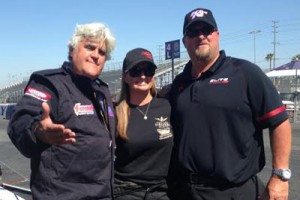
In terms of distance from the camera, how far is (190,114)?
2.94 m

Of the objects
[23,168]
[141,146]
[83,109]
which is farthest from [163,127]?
[23,168]

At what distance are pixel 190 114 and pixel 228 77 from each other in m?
0.37

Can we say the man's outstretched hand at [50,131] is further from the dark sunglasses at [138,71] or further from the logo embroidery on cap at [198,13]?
the logo embroidery on cap at [198,13]

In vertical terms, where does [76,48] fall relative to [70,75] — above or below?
above

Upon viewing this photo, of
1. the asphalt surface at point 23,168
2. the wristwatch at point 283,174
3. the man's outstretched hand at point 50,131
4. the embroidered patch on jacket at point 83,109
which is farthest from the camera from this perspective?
the asphalt surface at point 23,168

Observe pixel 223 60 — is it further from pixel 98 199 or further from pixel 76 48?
pixel 98 199

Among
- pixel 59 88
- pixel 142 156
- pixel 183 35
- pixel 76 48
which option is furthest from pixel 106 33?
pixel 142 156

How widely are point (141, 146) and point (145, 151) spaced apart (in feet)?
0.20

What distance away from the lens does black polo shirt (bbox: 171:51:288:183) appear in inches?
110

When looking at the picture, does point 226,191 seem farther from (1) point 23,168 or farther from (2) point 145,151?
A: (1) point 23,168

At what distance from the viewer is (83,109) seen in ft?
8.09

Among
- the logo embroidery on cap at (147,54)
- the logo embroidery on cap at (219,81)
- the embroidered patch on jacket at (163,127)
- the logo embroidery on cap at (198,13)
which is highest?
the logo embroidery on cap at (198,13)

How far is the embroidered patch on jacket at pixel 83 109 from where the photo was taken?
7.97 feet

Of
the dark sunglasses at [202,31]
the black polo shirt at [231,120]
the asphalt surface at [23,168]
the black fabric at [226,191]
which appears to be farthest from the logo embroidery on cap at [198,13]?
the asphalt surface at [23,168]
